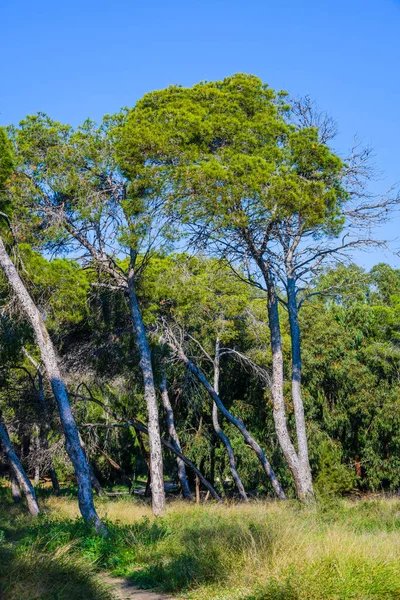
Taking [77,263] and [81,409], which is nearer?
[77,263]

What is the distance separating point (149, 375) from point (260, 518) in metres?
6.01

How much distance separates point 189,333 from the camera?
72.6ft

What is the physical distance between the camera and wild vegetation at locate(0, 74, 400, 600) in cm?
675

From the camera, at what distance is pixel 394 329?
31.6m

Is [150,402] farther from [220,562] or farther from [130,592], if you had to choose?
[220,562]

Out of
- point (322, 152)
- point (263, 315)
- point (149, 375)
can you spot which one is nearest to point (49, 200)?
point (149, 375)

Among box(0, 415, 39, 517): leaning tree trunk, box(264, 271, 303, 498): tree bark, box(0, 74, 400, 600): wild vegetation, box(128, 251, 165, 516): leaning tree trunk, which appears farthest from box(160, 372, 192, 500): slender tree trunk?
box(264, 271, 303, 498): tree bark

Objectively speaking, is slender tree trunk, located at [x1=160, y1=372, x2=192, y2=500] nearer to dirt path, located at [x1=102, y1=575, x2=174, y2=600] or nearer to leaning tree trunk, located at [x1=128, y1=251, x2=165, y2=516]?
leaning tree trunk, located at [x1=128, y1=251, x2=165, y2=516]

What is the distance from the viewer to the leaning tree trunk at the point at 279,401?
13570 millimetres

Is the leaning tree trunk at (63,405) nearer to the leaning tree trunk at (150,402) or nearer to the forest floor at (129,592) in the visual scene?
the forest floor at (129,592)

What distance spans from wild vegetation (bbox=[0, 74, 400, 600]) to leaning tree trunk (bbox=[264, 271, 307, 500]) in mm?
51

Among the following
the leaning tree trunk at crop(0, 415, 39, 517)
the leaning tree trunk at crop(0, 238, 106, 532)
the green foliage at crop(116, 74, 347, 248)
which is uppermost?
the green foliage at crop(116, 74, 347, 248)

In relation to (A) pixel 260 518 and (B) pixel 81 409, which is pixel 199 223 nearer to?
(A) pixel 260 518

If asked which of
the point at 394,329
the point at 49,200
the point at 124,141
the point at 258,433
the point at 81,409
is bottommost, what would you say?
the point at 258,433
